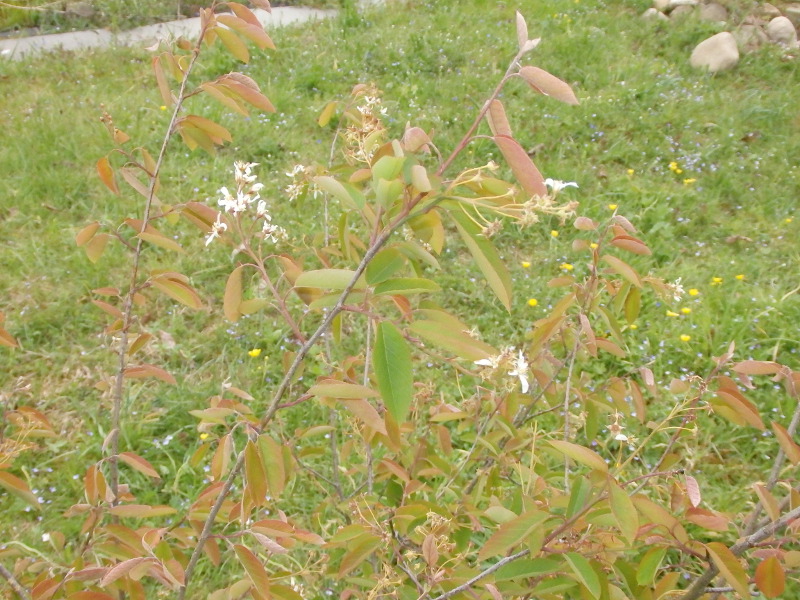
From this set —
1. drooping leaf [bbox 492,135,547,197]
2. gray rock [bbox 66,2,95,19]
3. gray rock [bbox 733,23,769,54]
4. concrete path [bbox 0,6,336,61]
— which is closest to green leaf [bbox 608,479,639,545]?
drooping leaf [bbox 492,135,547,197]

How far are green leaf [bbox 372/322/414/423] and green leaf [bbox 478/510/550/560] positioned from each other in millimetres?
304

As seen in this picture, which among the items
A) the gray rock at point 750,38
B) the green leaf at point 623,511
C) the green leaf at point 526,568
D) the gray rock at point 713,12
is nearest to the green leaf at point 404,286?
the green leaf at point 623,511

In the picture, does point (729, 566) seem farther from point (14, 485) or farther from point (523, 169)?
point (14, 485)

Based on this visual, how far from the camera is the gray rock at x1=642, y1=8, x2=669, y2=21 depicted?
518 cm

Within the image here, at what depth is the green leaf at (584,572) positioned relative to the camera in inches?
37.3

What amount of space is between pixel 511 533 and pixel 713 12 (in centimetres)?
552

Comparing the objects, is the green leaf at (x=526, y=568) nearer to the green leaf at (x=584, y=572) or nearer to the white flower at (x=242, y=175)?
the green leaf at (x=584, y=572)

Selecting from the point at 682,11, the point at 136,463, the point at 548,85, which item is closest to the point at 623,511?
the point at 548,85

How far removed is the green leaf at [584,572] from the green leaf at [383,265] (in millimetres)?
484

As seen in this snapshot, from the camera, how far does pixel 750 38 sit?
4.99 m

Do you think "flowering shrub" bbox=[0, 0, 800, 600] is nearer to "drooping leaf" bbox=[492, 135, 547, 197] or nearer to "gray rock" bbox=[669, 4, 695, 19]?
"drooping leaf" bbox=[492, 135, 547, 197]

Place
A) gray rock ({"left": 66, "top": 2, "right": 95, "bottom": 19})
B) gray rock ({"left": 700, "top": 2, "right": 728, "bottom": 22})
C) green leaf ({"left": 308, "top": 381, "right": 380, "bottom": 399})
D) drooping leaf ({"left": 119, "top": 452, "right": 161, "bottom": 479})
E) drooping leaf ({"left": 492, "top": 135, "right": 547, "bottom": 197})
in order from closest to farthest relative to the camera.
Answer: drooping leaf ({"left": 492, "top": 135, "right": 547, "bottom": 197}) → green leaf ({"left": 308, "top": 381, "right": 380, "bottom": 399}) → drooping leaf ({"left": 119, "top": 452, "right": 161, "bottom": 479}) → gray rock ({"left": 66, "top": 2, "right": 95, "bottom": 19}) → gray rock ({"left": 700, "top": 2, "right": 728, "bottom": 22})

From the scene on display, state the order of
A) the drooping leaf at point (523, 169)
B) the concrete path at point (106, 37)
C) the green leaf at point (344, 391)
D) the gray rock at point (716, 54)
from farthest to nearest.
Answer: the gray rock at point (716, 54) → the concrete path at point (106, 37) → the green leaf at point (344, 391) → the drooping leaf at point (523, 169)

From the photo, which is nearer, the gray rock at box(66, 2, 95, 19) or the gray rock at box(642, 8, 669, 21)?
the gray rock at box(66, 2, 95, 19)
